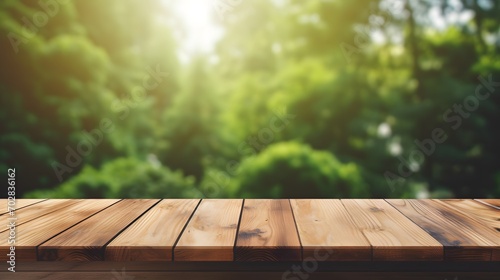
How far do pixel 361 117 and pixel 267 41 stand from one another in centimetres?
334

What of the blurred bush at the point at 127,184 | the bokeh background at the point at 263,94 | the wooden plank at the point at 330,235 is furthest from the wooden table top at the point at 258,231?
the bokeh background at the point at 263,94

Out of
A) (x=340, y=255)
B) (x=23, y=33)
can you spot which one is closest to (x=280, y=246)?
(x=340, y=255)

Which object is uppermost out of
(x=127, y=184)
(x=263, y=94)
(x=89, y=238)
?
(x=263, y=94)

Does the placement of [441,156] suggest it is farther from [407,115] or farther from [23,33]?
[23,33]

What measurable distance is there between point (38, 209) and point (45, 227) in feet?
1.12

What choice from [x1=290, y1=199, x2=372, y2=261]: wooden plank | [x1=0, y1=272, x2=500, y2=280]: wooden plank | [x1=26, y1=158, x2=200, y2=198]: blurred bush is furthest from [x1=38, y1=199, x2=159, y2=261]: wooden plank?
[x1=26, y1=158, x2=200, y2=198]: blurred bush

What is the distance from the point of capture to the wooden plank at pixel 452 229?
1.27 m

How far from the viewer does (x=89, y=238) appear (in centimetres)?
136

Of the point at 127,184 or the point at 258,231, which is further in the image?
the point at 127,184

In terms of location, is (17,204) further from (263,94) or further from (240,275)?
(263,94)

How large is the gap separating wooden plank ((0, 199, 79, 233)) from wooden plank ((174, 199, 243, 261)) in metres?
0.57

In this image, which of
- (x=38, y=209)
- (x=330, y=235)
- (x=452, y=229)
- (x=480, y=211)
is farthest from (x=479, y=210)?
(x=38, y=209)

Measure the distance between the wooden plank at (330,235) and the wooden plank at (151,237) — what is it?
39 centimetres

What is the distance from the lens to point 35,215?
168 centimetres
